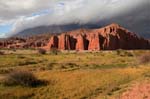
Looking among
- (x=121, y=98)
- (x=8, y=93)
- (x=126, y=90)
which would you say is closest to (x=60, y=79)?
(x=8, y=93)

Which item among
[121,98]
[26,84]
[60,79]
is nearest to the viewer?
[121,98]

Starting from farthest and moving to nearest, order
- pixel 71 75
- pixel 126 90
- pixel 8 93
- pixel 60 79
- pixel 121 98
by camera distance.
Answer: pixel 71 75 < pixel 60 79 < pixel 8 93 < pixel 126 90 < pixel 121 98

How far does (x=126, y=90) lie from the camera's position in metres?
31.0

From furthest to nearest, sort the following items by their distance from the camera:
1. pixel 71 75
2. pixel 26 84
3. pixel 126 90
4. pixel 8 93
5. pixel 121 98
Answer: pixel 71 75 < pixel 26 84 < pixel 8 93 < pixel 126 90 < pixel 121 98

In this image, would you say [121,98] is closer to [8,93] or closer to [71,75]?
[8,93]

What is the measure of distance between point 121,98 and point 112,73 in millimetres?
16984

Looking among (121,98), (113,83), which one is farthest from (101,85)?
(121,98)

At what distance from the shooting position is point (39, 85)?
121 feet

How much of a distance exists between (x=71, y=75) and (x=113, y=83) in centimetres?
733

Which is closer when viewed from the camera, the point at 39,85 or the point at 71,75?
the point at 39,85

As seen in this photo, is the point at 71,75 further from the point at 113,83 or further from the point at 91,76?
the point at 113,83

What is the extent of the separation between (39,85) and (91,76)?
314 inches

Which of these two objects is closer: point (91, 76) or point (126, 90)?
point (126, 90)


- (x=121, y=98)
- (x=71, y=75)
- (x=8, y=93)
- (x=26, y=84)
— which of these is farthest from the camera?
(x=71, y=75)
